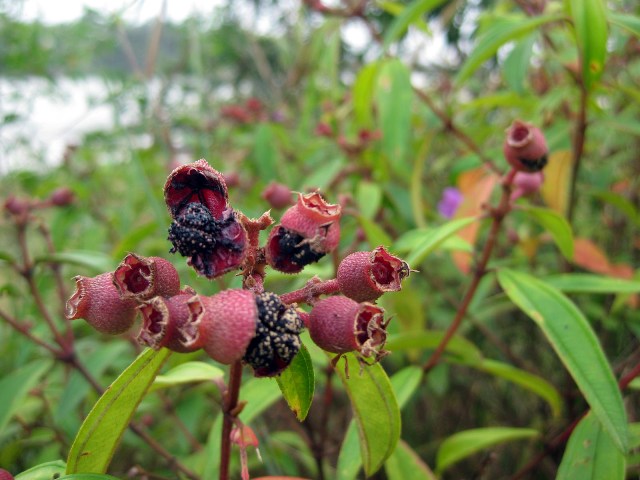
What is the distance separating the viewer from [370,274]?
30.0 inches

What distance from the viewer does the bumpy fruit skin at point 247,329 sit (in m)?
0.66

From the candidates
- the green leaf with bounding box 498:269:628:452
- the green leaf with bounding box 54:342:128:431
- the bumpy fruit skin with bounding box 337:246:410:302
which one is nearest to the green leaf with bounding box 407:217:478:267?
the green leaf with bounding box 498:269:628:452

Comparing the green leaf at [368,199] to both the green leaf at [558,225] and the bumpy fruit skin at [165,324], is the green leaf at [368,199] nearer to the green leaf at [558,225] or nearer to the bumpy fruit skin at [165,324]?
Answer: the green leaf at [558,225]

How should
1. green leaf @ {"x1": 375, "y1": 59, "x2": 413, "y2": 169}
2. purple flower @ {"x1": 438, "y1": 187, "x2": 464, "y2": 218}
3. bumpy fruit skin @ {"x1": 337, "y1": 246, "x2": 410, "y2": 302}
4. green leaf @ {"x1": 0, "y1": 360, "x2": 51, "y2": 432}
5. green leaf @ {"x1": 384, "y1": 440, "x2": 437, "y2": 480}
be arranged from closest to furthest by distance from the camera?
bumpy fruit skin @ {"x1": 337, "y1": 246, "x2": 410, "y2": 302}, green leaf @ {"x1": 384, "y1": 440, "x2": 437, "y2": 480}, green leaf @ {"x1": 0, "y1": 360, "x2": 51, "y2": 432}, green leaf @ {"x1": 375, "y1": 59, "x2": 413, "y2": 169}, purple flower @ {"x1": 438, "y1": 187, "x2": 464, "y2": 218}

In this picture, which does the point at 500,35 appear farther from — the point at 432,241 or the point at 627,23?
the point at 432,241

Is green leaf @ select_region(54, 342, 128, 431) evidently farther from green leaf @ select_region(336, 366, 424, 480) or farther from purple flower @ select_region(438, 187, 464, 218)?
purple flower @ select_region(438, 187, 464, 218)

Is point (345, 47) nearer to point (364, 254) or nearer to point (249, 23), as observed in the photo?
point (249, 23)

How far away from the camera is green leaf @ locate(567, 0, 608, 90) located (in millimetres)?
1364

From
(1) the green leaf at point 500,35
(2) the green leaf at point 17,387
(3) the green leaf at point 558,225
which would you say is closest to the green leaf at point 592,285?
(3) the green leaf at point 558,225

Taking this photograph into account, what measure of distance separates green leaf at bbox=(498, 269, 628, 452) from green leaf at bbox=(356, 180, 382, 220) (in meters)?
0.63

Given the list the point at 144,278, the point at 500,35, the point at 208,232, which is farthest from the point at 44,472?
the point at 500,35

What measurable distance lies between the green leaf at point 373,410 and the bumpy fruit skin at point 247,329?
0.79 ft

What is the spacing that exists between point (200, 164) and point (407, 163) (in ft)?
6.04

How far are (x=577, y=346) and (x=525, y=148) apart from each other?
15.8 inches
